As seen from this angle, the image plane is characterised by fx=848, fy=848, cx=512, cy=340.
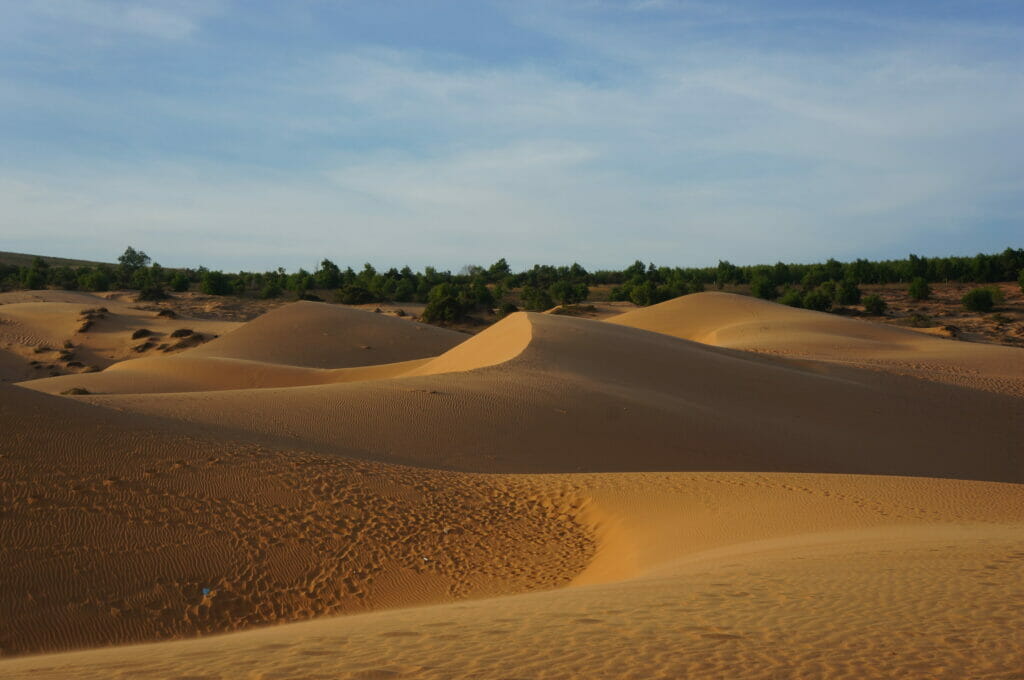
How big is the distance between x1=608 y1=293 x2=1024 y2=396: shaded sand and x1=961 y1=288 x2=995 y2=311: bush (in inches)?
469

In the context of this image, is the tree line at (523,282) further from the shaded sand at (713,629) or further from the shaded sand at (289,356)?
the shaded sand at (713,629)

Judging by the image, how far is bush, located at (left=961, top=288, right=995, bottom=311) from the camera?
4709 centimetres

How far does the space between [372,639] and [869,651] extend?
3013mm

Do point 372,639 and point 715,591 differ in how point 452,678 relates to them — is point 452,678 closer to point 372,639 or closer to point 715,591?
point 372,639

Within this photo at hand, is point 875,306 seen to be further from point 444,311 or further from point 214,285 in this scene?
point 214,285

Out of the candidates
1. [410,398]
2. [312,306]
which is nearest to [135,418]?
[410,398]

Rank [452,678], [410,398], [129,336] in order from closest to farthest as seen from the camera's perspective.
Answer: [452,678] → [410,398] → [129,336]

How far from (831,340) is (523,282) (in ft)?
124

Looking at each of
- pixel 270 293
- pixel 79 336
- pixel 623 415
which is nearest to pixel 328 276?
pixel 270 293

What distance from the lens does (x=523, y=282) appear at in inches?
2741

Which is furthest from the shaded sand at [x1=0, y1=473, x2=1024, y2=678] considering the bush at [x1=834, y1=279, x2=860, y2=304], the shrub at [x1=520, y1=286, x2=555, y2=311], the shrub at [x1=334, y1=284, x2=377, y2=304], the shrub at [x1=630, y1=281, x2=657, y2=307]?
the shrub at [x1=334, y1=284, x2=377, y2=304]

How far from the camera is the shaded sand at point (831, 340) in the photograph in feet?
85.7

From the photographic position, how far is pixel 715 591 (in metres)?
6.51

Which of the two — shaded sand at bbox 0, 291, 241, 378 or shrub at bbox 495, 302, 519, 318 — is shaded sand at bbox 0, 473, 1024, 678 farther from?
shrub at bbox 495, 302, 519, 318
